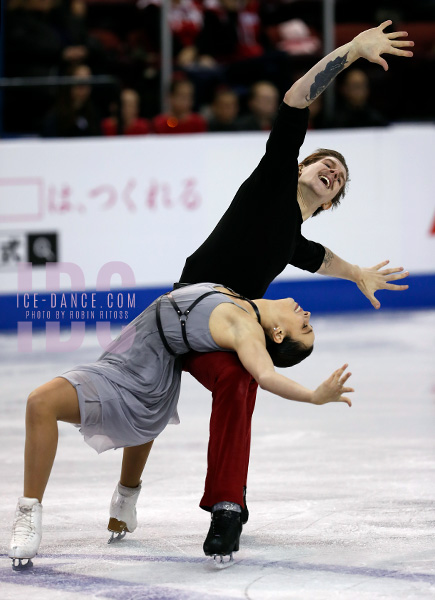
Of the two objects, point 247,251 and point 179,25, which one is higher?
point 179,25

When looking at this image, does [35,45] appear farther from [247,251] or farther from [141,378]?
[141,378]

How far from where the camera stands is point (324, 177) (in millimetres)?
3688

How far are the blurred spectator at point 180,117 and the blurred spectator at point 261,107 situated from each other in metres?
0.38

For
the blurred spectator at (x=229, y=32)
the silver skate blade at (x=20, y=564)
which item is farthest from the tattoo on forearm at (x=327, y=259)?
the blurred spectator at (x=229, y=32)

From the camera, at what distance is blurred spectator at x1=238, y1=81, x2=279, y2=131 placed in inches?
336

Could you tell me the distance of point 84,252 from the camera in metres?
7.86

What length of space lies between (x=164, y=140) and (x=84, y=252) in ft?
3.43

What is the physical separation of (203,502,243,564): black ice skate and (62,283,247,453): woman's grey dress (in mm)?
343

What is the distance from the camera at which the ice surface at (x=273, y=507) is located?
304 cm

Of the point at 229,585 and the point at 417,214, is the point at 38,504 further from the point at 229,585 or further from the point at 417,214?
the point at 417,214

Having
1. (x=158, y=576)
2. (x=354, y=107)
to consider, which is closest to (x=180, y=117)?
(x=354, y=107)

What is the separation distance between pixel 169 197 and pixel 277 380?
16.8 ft

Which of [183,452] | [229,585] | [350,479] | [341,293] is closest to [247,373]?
[229,585]

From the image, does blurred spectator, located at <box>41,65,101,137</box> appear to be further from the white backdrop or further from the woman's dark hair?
the woman's dark hair
